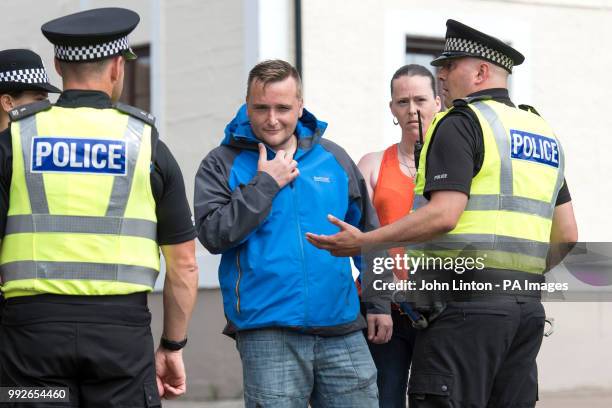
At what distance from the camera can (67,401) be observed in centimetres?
403

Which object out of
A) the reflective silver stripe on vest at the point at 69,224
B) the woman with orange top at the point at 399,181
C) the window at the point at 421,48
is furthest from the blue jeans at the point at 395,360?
the window at the point at 421,48

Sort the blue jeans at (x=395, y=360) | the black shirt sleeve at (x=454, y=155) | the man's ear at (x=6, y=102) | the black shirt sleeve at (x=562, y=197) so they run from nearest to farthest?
the black shirt sleeve at (x=454, y=155)
the black shirt sleeve at (x=562, y=197)
the man's ear at (x=6, y=102)
the blue jeans at (x=395, y=360)

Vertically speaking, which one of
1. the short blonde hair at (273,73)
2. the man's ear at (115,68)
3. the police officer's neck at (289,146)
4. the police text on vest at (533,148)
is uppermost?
the short blonde hair at (273,73)

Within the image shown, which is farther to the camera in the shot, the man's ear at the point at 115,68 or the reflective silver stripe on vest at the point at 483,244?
the reflective silver stripe on vest at the point at 483,244

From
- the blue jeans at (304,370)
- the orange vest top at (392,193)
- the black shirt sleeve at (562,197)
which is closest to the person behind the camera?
the blue jeans at (304,370)

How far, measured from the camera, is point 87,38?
13.9 ft

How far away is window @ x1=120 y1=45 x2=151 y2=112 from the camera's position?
38.6 ft

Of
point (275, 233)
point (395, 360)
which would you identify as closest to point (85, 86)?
point (275, 233)

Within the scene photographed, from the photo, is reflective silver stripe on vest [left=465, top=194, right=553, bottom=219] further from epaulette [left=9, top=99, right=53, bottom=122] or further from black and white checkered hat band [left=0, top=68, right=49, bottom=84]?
black and white checkered hat band [left=0, top=68, right=49, bottom=84]

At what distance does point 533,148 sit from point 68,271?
6.12ft

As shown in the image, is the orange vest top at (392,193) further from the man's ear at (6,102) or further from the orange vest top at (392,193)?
the man's ear at (6,102)

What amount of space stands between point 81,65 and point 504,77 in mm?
1748

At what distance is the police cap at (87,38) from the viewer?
424cm

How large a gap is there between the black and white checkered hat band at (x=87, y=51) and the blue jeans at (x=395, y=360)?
2.19 meters
